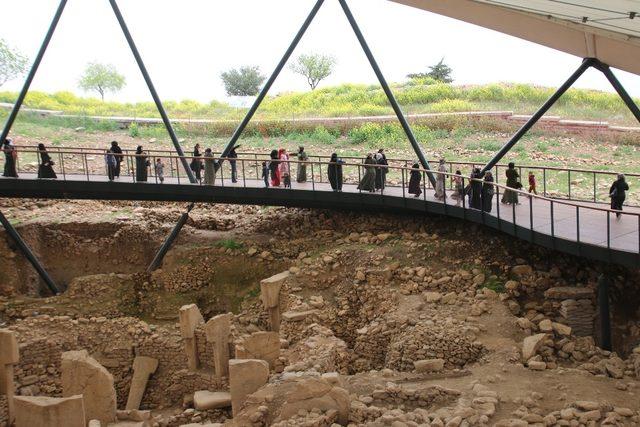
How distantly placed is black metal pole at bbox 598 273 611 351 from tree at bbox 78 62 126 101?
40011mm

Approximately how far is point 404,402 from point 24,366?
825 centimetres

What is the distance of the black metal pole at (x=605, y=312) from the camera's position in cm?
1353

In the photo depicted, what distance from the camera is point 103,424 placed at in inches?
526

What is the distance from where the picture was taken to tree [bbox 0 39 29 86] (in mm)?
41844

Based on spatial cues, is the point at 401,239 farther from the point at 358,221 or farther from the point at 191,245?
the point at 191,245

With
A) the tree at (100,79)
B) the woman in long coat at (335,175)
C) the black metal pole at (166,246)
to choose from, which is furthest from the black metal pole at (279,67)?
the tree at (100,79)

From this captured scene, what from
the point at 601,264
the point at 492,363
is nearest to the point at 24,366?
the point at 492,363

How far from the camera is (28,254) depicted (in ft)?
62.8

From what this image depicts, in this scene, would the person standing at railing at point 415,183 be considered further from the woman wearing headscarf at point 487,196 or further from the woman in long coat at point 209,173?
the woman in long coat at point 209,173

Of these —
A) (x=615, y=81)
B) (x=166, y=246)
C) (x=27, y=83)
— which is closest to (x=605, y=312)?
(x=615, y=81)

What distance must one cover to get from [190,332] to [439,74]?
26.0 metres

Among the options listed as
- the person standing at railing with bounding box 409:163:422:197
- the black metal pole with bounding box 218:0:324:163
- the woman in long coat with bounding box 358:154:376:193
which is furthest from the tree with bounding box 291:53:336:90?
the person standing at railing with bounding box 409:163:422:197

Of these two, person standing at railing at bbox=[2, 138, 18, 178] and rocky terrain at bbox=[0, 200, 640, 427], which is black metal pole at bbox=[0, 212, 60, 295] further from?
person standing at railing at bbox=[2, 138, 18, 178]

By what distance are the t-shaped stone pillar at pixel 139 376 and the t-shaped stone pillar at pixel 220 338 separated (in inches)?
60.0
